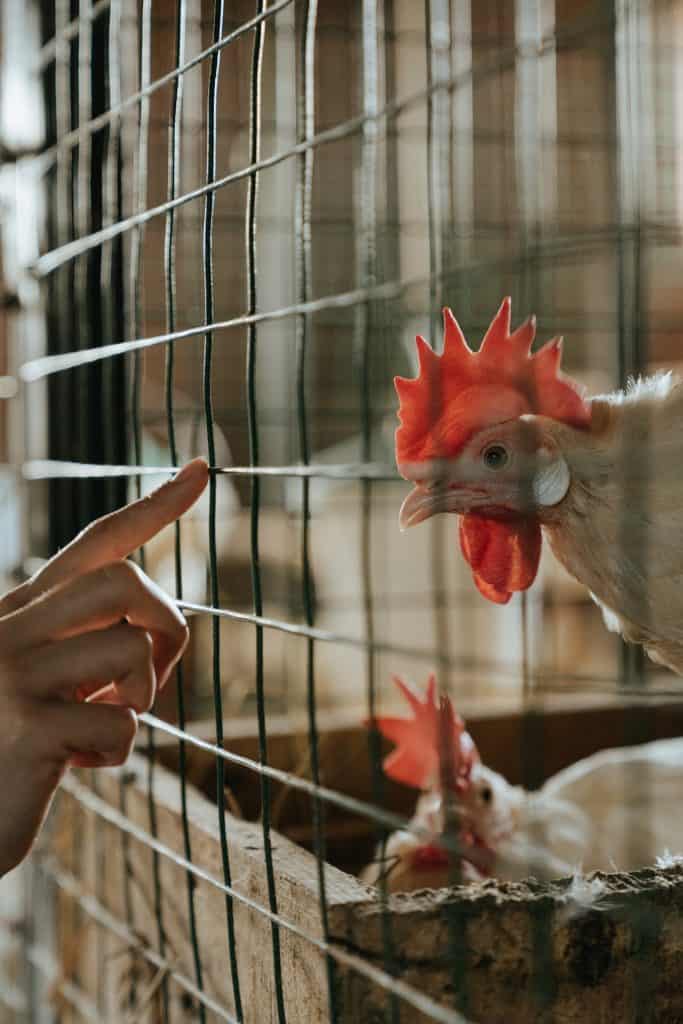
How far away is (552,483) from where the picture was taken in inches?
40.7

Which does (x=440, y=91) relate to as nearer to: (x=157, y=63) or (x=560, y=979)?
(x=560, y=979)

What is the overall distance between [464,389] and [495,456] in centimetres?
6

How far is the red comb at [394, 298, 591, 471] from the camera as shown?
3.29 ft

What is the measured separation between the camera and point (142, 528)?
0.82m

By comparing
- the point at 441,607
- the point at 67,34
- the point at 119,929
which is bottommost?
the point at 119,929

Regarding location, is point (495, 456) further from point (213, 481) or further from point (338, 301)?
point (338, 301)

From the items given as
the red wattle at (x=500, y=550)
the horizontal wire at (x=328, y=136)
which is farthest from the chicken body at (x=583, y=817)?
the horizontal wire at (x=328, y=136)

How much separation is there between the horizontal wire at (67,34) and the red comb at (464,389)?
55 cm

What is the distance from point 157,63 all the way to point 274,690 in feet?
4.70

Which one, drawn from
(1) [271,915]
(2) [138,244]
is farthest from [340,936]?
(2) [138,244]

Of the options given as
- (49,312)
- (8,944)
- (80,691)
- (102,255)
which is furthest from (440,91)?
(8,944)

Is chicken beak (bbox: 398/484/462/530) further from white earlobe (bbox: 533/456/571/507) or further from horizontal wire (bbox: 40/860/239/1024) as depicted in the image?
horizontal wire (bbox: 40/860/239/1024)

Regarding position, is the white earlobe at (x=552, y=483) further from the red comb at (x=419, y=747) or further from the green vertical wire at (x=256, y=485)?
the red comb at (x=419, y=747)

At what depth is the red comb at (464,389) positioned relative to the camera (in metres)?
1.00
